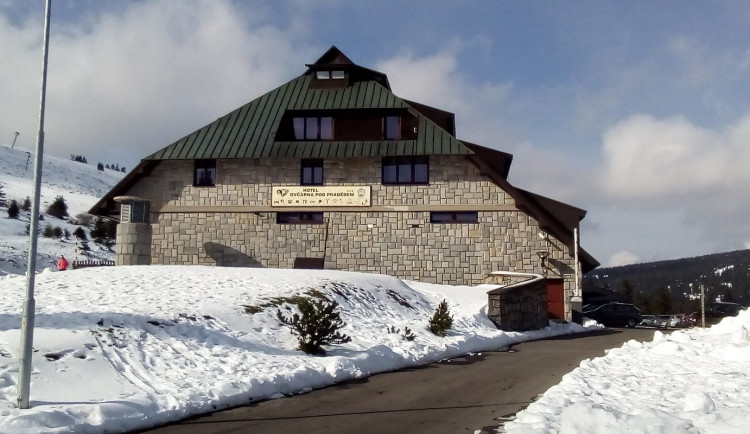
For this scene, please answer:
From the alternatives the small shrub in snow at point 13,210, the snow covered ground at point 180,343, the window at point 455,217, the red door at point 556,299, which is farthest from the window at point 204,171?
the small shrub in snow at point 13,210

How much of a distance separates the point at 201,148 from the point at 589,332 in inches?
686

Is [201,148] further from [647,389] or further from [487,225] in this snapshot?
[647,389]

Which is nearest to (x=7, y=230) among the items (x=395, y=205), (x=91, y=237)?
(x=91, y=237)

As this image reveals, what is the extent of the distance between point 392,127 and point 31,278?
22967 mm

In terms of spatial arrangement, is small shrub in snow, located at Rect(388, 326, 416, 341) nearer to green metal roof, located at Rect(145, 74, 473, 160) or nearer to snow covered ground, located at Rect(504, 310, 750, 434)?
snow covered ground, located at Rect(504, 310, 750, 434)

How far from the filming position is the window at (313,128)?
3112cm

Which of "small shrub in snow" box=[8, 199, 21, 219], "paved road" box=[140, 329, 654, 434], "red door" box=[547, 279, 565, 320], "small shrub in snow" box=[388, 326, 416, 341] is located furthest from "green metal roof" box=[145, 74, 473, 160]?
"small shrub in snow" box=[8, 199, 21, 219]

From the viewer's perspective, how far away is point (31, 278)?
884 centimetres

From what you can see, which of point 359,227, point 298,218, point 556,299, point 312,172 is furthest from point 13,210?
point 556,299

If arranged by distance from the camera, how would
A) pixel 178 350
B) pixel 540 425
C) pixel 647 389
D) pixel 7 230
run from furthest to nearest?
pixel 7 230, pixel 178 350, pixel 647 389, pixel 540 425

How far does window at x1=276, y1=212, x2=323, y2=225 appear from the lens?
3019 centimetres

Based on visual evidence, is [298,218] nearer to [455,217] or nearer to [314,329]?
[455,217]

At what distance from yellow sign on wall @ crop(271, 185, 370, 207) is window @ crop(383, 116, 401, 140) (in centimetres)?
A: 244

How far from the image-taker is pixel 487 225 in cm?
2931
